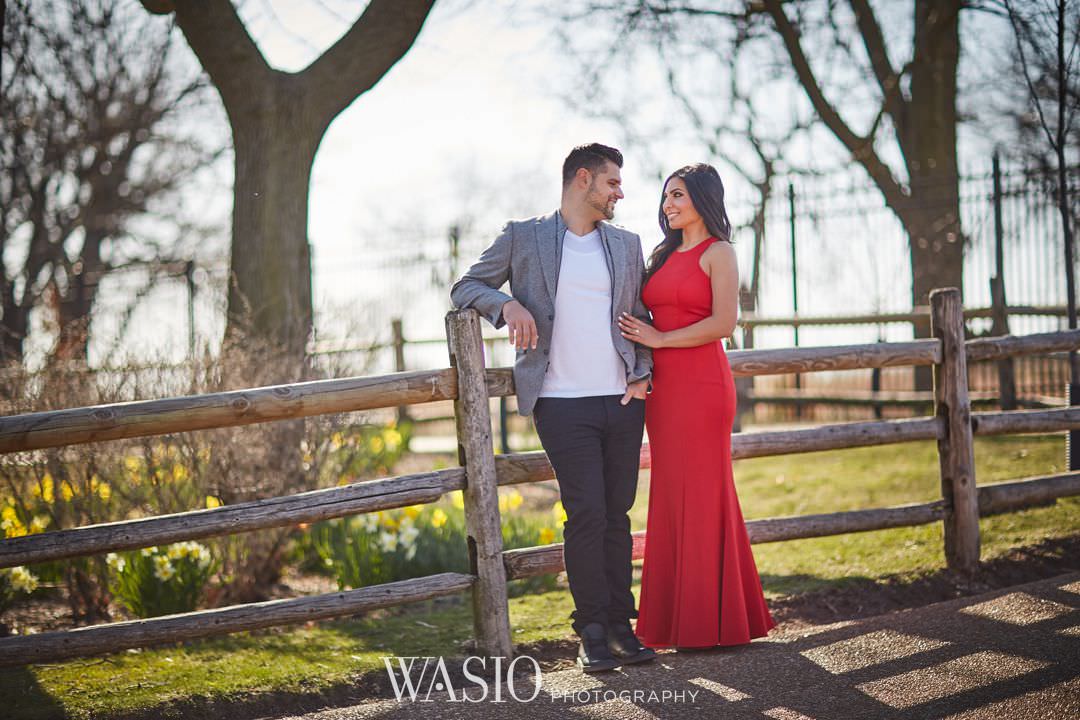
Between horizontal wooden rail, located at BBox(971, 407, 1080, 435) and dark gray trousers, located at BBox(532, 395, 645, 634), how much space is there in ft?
7.91

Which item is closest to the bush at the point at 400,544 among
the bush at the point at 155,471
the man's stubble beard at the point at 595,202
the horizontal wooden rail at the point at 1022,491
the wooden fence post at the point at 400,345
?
the bush at the point at 155,471

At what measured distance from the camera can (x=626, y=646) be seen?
13.3 ft

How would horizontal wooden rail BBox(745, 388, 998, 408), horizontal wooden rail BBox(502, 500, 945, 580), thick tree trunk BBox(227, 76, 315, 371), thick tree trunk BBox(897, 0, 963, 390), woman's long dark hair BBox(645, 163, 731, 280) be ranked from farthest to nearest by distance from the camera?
thick tree trunk BBox(897, 0, 963, 390)
horizontal wooden rail BBox(745, 388, 998, 408)
thick tree trunk BBox(227, 76, 315, 371)
horizontal wooden rail BBox(502, 500, 945, 580)
woman's long dark hair BBox(645, 163, 731, 280)

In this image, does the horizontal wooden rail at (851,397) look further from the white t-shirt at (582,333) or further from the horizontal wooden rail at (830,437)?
the white t-shirt at (582,333)

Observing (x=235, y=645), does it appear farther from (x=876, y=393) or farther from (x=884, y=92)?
(x=884, y=92)

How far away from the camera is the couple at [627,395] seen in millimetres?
4016

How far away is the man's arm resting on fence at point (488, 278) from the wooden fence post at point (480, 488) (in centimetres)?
16

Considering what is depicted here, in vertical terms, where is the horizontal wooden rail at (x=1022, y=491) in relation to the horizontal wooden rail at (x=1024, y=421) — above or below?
below

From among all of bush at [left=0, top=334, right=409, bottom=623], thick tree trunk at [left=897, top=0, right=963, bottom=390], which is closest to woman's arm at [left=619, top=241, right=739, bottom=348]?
bush at [left=0, top=334, right=409, bottom=623]

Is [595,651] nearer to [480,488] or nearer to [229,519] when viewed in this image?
[480,488]

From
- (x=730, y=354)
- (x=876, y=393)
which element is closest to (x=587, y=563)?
(x=730, y=354)

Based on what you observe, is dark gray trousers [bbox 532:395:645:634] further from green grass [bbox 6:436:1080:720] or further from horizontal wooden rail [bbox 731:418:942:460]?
horizontal wooden rail [bbox 731:418:942:460]

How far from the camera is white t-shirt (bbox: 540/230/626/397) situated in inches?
158

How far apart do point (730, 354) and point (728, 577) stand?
122 cm
